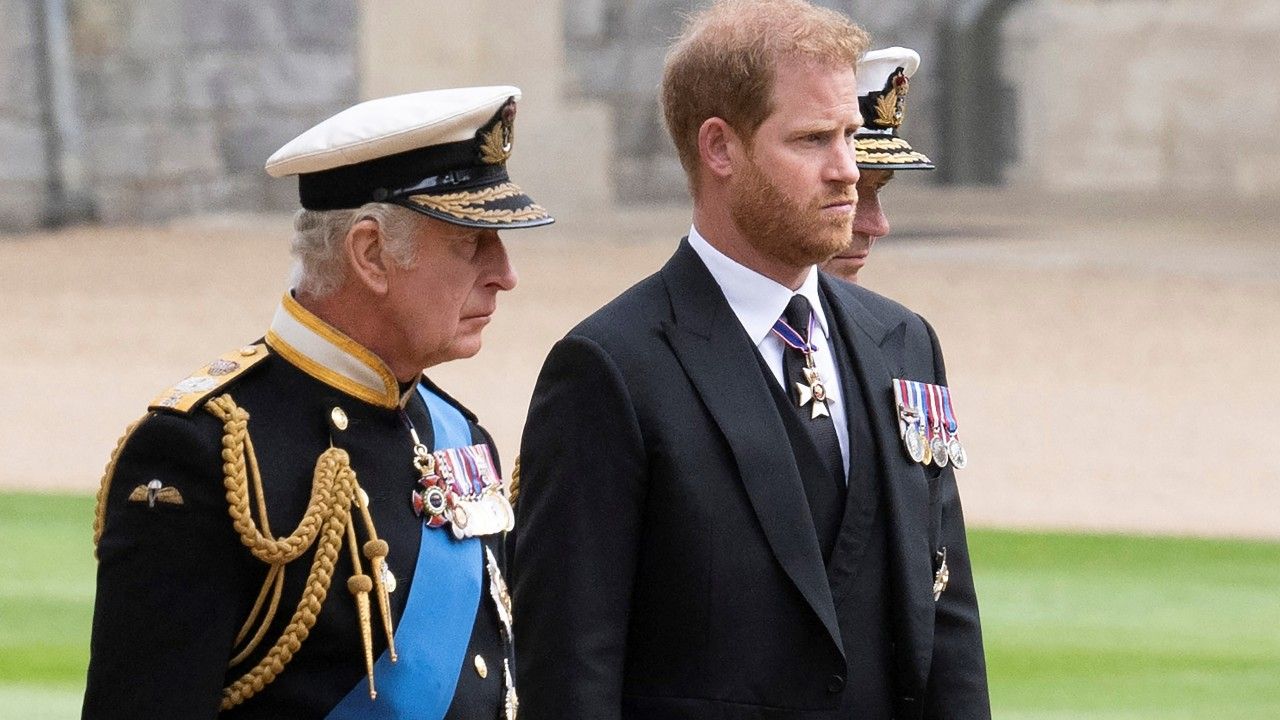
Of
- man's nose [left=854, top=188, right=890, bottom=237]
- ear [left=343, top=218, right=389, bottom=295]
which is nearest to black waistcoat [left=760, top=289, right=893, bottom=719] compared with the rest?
ear [left=343, top=218, right=389, bottom=295]

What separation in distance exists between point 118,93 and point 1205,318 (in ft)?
34.0

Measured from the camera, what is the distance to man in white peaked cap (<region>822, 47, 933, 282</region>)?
3.80 meters

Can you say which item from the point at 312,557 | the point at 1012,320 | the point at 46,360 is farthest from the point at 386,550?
the point at 1012,320

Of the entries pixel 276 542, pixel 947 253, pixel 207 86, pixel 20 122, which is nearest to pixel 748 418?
pixel 276 542

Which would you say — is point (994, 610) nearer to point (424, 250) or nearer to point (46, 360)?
point (424, 250)

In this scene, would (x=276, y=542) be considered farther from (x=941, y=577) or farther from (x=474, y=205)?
(x=941, y=577)

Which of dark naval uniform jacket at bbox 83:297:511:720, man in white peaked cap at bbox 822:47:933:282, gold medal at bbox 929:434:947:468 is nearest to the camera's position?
dark naval uniform jacket at bbox 83:297:511:720

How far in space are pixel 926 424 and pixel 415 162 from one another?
0.73m

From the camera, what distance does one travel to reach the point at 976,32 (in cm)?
2305

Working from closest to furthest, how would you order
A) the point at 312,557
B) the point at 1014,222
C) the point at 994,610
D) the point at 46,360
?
the point at 312,557, the point at 994,610, the point at 46,360, the point at 1014,222

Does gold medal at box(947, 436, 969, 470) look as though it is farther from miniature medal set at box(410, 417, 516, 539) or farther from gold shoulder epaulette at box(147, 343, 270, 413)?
gold shoulder epaulette at box(147, 343, 270, 413)

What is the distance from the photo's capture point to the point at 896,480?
2857 mm

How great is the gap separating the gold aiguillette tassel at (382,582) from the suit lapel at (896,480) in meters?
0.55

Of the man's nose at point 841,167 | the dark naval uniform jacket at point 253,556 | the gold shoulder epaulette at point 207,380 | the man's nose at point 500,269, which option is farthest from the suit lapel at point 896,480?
the gold shoulder epaulette at point 207,380
